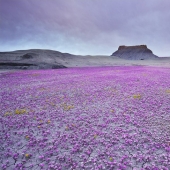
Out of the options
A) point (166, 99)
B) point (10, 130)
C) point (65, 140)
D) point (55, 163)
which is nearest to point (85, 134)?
point (65, 140)

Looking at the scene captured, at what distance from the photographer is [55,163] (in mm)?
5555

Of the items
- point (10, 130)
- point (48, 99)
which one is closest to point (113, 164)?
point (10, 130)

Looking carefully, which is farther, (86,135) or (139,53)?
(139,53)

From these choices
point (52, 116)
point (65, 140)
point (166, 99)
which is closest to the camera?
point (65, 140)

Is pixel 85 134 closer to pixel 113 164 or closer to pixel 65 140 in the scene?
pixel 65 140

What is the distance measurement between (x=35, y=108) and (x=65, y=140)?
18.9ft

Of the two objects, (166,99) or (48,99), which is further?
(48,99)

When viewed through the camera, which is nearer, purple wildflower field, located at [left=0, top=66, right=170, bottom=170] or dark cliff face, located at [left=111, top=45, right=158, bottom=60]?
purple wildflower field, located at [left=0, top=66, right=170, bottom=170]

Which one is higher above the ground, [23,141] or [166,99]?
[166,99]

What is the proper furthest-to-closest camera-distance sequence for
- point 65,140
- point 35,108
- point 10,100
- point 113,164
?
point 10,100 → point 35,108 → point 65,140 → point 113,164

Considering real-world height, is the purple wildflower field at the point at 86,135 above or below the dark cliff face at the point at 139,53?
below

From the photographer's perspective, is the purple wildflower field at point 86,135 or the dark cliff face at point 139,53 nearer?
the purple wildflower field at point 86,135

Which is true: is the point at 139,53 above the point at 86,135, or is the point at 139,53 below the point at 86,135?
above

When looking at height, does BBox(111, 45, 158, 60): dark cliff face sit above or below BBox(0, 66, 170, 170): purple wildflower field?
above
